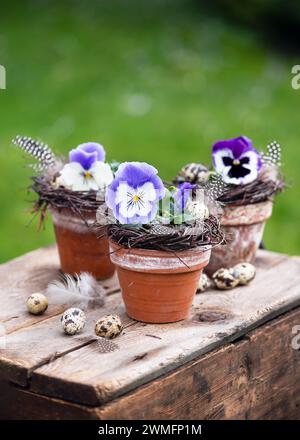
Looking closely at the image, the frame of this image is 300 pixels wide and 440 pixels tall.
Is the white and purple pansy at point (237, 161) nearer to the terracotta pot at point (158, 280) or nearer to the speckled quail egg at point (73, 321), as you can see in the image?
the terracotta pot at point (158, 280)

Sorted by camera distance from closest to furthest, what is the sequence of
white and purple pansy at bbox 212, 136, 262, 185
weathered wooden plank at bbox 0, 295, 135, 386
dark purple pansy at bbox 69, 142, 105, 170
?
1. weathered wooden plank at bbox 0, 295, 135, 386
2. dark purple pansy at bbox 69, 142, 105, 170
3. white and purple pansy at bbox 212, 136, 262, 185

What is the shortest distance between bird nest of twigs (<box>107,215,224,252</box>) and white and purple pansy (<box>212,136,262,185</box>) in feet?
1.30

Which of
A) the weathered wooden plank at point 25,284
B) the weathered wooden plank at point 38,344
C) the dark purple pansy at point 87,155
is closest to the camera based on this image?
the weathered wooden plank at point 38,344

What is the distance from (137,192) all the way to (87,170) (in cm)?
36

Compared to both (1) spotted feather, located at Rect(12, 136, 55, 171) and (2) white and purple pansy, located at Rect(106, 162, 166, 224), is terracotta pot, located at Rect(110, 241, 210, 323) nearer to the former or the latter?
(2) white and purple pansy, located at Rect(106, 162, 166, 224)

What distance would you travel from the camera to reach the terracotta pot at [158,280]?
2141 mm

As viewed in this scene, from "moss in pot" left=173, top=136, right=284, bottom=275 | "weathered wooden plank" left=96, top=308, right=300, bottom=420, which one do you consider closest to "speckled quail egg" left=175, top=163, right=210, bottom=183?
"moss in pot" left=173, top=136, right=284, bottom=275

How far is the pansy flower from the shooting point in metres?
2.40

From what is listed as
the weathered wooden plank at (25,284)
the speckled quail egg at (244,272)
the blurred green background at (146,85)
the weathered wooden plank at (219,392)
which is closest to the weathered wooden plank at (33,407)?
the weathered wooden plank at (219,392)

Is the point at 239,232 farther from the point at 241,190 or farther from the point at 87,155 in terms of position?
the point at 87,155

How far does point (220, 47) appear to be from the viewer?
7996mm

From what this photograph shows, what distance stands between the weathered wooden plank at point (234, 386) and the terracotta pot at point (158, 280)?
7.0 inches

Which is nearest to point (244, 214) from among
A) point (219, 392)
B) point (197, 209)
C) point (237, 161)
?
point (237, 161)

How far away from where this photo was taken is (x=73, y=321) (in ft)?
7.03
